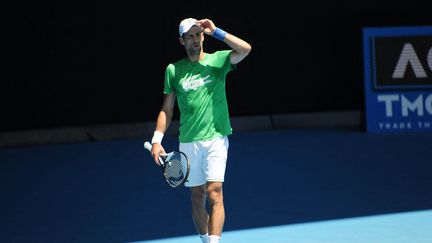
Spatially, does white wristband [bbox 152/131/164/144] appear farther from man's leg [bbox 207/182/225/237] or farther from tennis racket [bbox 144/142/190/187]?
man's leg [bbox 207/182/225/237]

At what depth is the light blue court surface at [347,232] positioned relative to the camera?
596 cm

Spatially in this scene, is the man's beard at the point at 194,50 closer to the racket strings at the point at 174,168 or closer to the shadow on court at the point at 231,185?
the racket strings at the point at 174,168

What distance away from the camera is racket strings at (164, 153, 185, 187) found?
541 centimetres

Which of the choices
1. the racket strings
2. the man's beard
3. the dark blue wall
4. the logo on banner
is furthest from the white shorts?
the dark blue wall

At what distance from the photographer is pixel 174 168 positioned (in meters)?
5.43

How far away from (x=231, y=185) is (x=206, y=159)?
8.38 feet

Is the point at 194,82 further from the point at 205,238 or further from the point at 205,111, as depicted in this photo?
the point at 205,238

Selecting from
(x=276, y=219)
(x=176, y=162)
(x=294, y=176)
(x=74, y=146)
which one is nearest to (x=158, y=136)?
(x=176, y=162)

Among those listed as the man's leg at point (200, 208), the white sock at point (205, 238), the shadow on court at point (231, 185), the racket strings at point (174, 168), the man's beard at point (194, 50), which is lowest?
the shadow on court at point (231, 185)

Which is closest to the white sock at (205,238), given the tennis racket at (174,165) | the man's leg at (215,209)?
the man's leg at (215,209)

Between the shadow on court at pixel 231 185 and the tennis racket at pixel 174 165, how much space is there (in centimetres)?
98

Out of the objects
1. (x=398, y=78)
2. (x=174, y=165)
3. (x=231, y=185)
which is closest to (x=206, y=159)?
(x=174, y=165)

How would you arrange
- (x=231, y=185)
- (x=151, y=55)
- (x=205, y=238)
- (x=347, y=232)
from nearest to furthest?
(x=205, y=238) < (x=347, y=232) < (x=231, y=185) < (x=151, y=55)

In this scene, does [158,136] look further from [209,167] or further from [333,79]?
[333,79]
